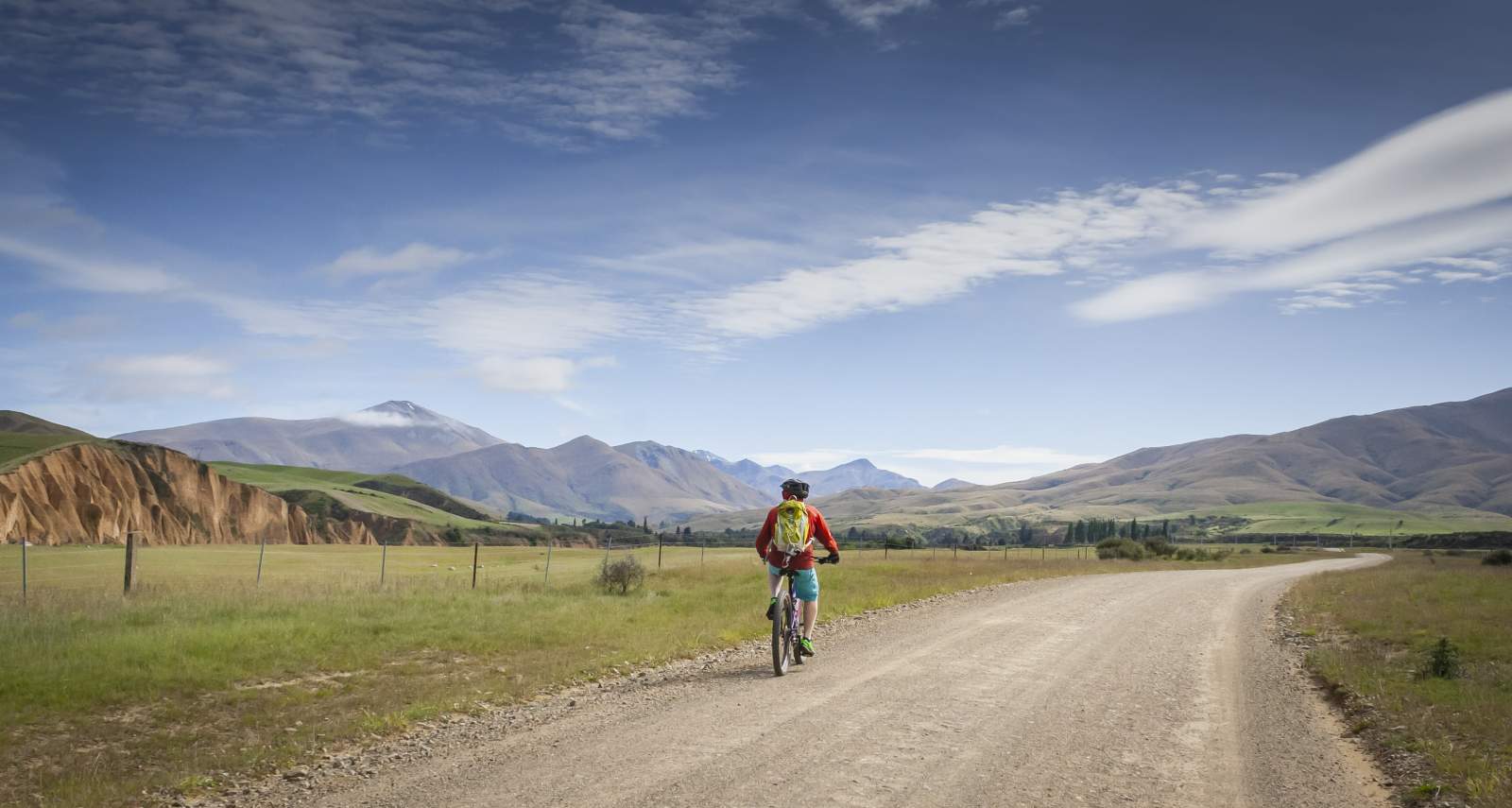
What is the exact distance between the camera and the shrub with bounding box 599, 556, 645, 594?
28906mm

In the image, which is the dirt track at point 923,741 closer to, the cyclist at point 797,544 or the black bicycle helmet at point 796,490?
the cyclist at point 797,544

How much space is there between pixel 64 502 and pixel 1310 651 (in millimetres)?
71506

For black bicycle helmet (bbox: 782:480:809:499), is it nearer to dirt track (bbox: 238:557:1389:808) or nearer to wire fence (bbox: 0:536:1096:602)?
dirt track (bbox: 238:557:1389:808)

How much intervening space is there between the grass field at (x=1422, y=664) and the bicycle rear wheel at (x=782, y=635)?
22.2ft

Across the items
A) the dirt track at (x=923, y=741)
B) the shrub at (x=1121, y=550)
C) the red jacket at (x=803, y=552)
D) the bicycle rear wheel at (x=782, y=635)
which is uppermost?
the red jacket at (x=803, y=552)

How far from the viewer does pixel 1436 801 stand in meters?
7.36

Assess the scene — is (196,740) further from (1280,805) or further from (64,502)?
(64,502)

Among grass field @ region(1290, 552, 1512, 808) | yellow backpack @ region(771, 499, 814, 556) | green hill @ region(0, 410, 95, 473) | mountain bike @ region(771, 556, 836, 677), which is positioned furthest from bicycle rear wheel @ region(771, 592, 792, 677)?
green hill @ region(0, 410, 95, 473)

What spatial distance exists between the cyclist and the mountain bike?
3.0 inches

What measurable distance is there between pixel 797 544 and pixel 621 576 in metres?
17.2

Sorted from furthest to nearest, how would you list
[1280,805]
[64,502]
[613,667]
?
[64,502], [613,667], [1280,805]

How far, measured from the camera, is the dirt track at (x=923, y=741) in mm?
7238

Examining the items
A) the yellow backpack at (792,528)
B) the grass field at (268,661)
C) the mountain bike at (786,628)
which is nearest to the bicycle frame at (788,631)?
the mountain bike at (786,628)

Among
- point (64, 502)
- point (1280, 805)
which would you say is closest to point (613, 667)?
point (1280, 805)
